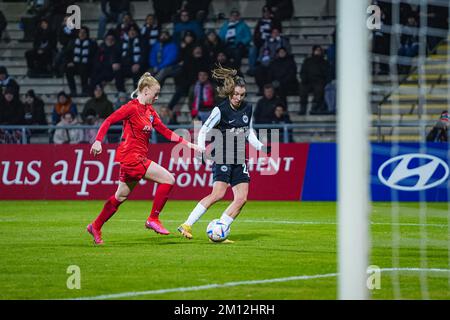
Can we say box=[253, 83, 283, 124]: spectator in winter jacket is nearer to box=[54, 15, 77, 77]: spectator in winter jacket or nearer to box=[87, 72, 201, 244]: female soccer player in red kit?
box=[54, 15, 77, 77]: spectator in winter jacket

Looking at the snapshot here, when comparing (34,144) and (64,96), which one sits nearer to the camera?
(34,144)

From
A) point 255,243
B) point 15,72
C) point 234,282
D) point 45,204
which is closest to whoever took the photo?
point 234,282

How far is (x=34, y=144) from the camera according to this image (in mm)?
20812

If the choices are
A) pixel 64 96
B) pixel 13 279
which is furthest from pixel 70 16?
pixel 13 279

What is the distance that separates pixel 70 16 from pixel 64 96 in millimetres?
2480

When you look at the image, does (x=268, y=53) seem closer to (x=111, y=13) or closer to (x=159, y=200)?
(x=111, y=13)

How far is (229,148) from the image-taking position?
38.8ft

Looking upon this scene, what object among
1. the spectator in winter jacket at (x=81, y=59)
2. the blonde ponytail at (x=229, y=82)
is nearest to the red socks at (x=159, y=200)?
the blonde ponytail at (x=229, y=82)

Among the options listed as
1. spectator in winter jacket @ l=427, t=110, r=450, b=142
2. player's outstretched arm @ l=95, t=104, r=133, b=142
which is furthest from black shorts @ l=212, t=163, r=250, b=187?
spectator in winter jacket @ l=427, t=110, r=450, b=142

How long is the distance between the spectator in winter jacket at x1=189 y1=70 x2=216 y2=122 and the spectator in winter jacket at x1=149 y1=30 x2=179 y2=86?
1.80 metres

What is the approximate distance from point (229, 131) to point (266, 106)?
9686 mm

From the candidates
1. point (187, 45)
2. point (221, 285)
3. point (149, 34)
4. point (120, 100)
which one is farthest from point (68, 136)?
point (221, 285)

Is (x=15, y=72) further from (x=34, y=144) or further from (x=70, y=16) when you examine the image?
(x=34, y=144)

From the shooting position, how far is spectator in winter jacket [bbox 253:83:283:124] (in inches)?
853
